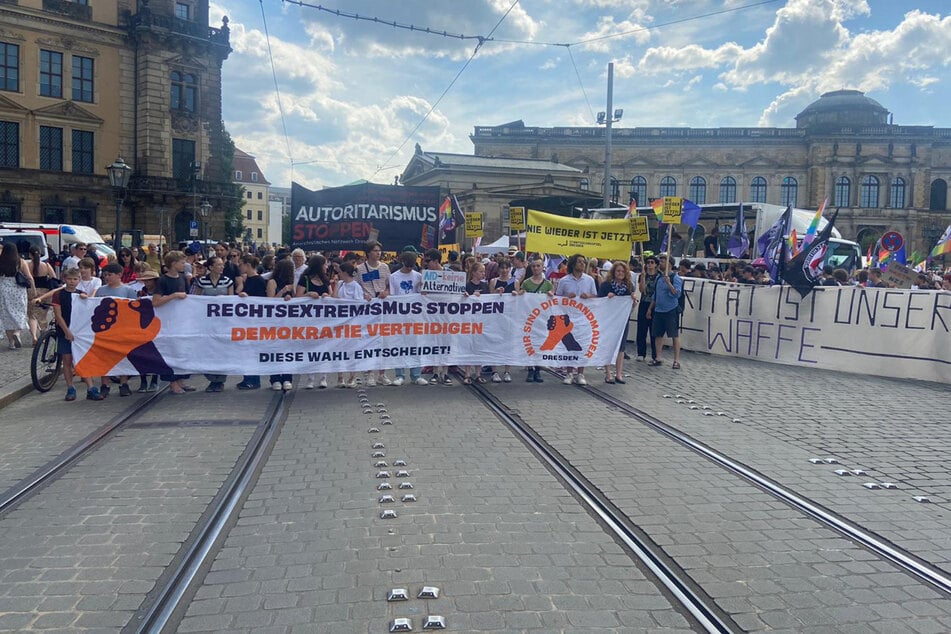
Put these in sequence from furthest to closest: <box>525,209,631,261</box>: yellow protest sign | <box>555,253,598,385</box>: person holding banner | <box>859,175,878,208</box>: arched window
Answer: <box>859,175,878,208</box>: arched window
<box>525,209,631,261</box>: yellow protest sign
<box>555,253,598,385</box>: person holding banner

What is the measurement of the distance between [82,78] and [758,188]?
71693 mm

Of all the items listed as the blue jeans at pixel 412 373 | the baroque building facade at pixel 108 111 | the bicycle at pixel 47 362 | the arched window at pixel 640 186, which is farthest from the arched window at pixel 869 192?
the bicycle at pixel 47 362

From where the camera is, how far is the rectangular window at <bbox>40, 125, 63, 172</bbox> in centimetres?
4681

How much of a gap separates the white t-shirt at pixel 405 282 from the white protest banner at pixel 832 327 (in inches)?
223

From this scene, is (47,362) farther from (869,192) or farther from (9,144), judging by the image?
(869,192)

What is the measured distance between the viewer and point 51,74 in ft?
153

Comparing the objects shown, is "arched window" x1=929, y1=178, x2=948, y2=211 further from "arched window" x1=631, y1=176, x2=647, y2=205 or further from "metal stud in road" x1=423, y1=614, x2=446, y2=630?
"metal stud in road" x1=423, y1=614, x2=446, y2=630

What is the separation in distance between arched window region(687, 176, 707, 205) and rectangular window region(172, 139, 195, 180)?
57868 millimetres

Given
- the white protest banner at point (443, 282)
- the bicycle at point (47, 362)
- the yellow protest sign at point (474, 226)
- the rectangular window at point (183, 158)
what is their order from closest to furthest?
1. the bicycle at point (47, 362)
2. the white protest banner at point (443, 282)
3. the yellow protest sign at point (474, 226)
4. the rectangular window at point (183, 158)

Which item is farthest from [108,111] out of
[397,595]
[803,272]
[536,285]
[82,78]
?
[397,595]

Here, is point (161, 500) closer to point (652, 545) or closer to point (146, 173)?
point (652, 545)

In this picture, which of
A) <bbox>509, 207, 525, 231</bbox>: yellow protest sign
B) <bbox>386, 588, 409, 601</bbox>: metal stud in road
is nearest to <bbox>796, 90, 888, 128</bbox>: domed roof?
<bbox>509, 207, 525, 231</bbox>: yellow protest sign

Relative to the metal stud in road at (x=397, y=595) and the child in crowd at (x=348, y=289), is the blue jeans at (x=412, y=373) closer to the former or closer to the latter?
the child in crowd at (x=348, y=289)

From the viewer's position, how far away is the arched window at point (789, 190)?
284 ft
